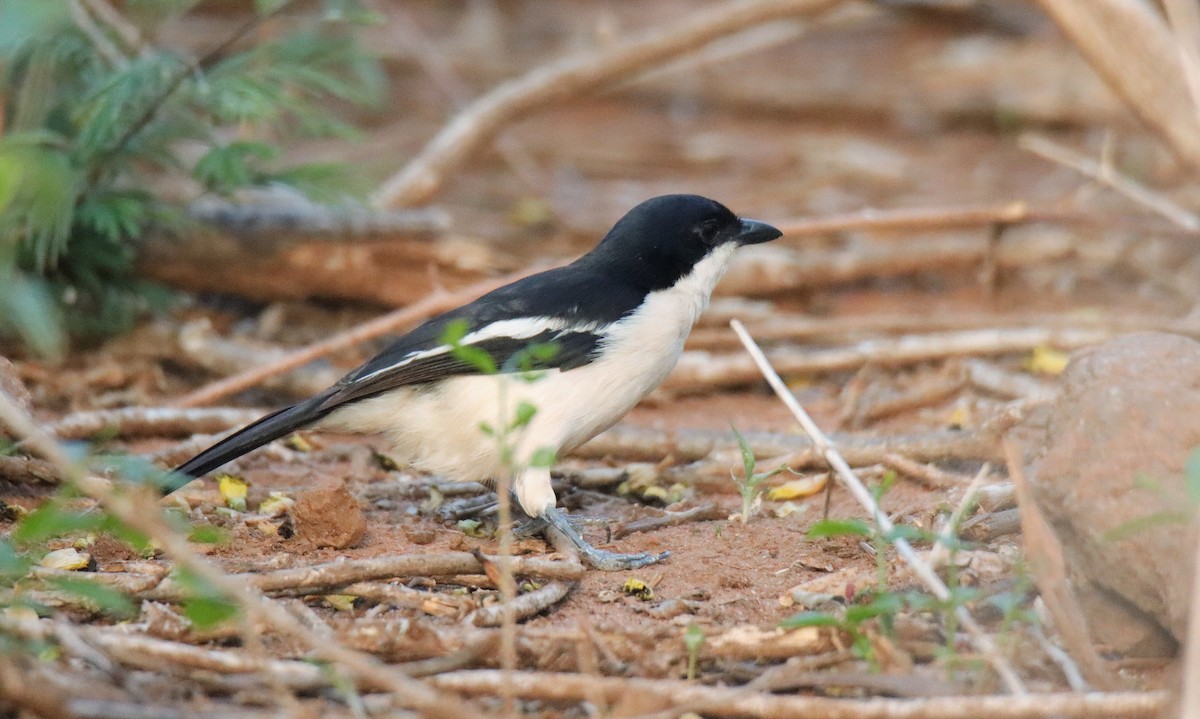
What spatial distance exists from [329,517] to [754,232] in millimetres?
1992

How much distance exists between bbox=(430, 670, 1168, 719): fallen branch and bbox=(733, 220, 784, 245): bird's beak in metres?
2.27

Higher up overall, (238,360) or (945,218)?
(945,218)

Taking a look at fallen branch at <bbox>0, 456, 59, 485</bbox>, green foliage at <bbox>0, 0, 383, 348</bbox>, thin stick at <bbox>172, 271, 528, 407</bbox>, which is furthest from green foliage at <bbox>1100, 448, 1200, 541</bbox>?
green foliage at <bbox>0, 0, 383, 348</bbox>

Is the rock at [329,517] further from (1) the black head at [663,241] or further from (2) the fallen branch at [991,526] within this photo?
(2) the fallen branch at [991,526]

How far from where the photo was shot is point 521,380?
4059 mm

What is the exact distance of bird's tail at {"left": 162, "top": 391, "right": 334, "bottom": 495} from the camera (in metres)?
3.86

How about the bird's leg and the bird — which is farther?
the bird

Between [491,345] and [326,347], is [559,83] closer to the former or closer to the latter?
[326,347]

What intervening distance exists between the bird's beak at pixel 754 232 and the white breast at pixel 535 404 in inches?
19.2

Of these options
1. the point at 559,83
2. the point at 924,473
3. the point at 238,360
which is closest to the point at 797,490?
the point at 924,473

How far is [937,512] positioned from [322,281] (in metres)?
3.62

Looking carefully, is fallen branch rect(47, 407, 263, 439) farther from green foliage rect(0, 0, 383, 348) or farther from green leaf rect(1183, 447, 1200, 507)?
green leaf rect(1183, 447, 1200, 507)

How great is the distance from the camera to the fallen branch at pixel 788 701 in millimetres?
2420

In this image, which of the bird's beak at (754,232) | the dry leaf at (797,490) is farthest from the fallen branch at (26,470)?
the bird's beak at (754,232)
